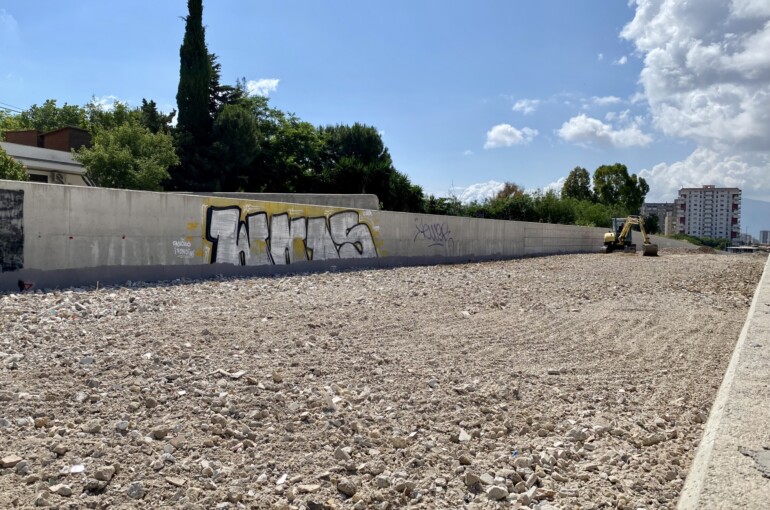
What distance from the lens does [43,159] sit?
35781mm

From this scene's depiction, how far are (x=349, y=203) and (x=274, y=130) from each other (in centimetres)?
2157

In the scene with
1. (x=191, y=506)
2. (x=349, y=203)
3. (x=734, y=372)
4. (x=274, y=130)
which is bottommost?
(x=191, y=506)

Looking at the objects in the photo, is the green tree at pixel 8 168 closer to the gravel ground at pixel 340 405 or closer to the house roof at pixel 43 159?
the house roof at pixel 43 159

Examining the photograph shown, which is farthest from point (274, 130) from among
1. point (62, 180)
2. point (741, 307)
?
point (741, 307)

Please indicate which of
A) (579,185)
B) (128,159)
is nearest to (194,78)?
(128,159)

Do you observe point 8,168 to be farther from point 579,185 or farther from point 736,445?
point 579,185

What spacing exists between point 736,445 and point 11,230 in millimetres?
11140

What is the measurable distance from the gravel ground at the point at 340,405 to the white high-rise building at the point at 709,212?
165m

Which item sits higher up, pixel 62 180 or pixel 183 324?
pixel 62 180

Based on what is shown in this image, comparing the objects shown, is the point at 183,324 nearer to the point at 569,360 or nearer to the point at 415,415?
the point at 415,415

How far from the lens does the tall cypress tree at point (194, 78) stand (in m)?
37.5

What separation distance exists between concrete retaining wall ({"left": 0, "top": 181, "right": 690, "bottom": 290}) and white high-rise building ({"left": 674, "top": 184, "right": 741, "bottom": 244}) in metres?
155

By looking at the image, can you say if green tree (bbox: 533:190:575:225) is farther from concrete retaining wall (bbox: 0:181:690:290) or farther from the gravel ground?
the gravel ground

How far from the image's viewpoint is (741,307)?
11.8m
